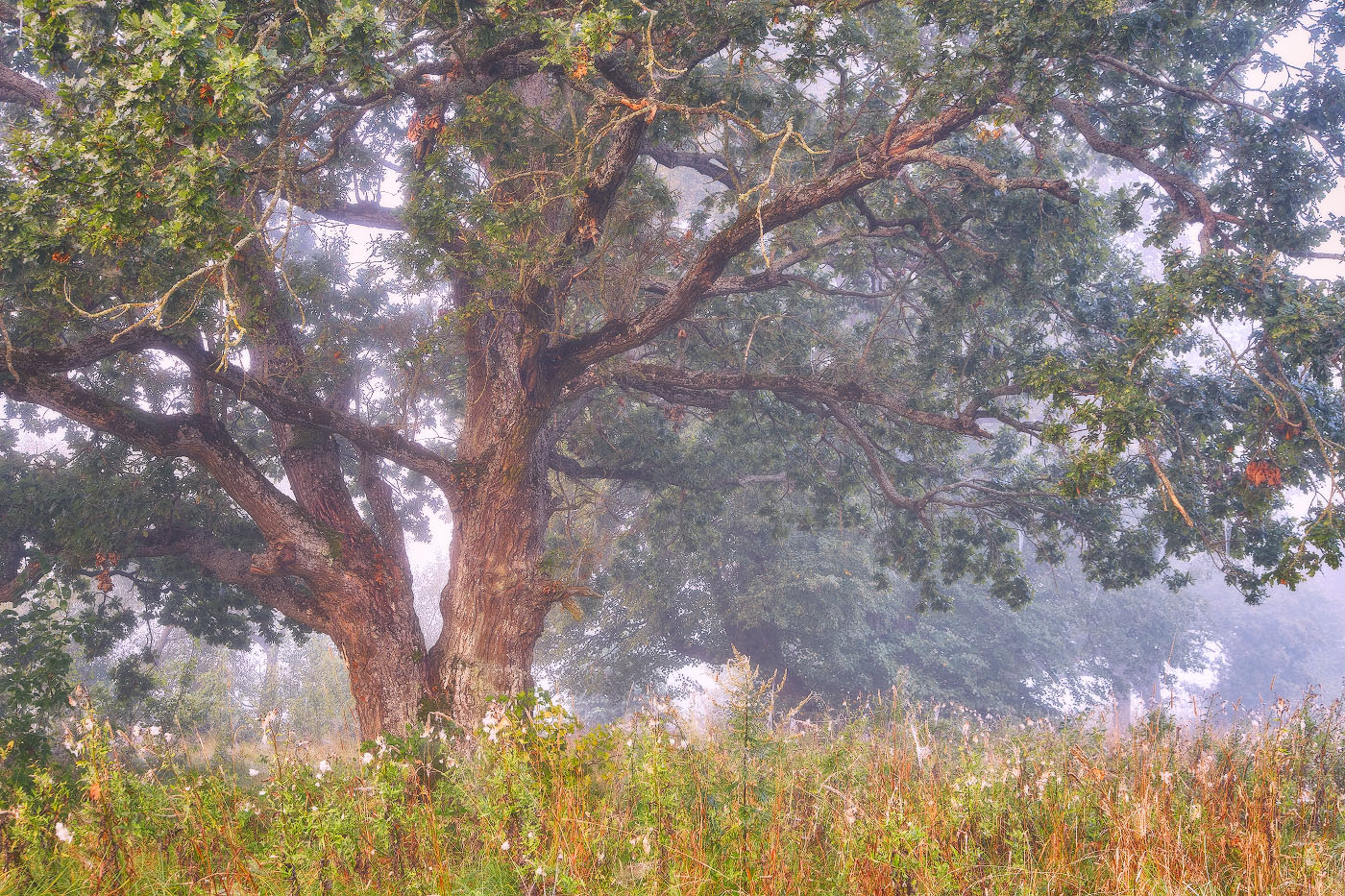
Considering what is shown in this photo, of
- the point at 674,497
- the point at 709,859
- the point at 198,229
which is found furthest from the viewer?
the point at 674,497

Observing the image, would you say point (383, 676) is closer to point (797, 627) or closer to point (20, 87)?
point (20, 87)

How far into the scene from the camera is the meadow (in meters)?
3.15

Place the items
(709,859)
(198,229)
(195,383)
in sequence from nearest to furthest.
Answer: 1. (709,859)
2. (198,229)
3. (195,383)

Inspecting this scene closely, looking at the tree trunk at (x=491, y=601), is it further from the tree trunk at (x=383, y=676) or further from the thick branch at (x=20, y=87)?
the thick branch at (x=20, y=87)

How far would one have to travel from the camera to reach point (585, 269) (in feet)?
23.8

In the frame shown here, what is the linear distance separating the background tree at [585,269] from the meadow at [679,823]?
7.33 feet

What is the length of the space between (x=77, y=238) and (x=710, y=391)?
692cm

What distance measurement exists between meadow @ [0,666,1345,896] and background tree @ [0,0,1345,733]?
2235 millimetres

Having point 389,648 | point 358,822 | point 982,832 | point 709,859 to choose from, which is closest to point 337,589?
point 389,648

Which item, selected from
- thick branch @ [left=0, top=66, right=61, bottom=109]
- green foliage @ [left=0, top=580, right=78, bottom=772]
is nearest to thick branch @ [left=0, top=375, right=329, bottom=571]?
green foliage @ [left=0, top=580, right=78, bottom=772]

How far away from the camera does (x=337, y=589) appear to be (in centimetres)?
758

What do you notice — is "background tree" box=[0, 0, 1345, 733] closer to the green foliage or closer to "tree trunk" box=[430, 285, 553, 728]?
"tree trunk" box=[430, 285, 553, 728]

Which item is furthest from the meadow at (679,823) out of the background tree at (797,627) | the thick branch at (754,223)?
the background tree at (797,627)

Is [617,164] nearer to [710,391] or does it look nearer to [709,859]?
[710,391]
